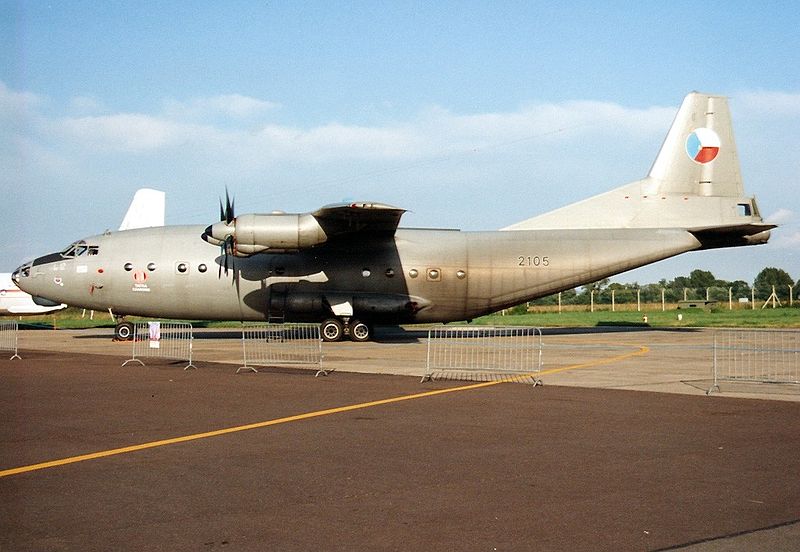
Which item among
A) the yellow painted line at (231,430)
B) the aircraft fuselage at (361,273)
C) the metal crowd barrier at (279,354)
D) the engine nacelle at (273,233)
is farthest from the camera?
the aircraft fuselage at (361,273)

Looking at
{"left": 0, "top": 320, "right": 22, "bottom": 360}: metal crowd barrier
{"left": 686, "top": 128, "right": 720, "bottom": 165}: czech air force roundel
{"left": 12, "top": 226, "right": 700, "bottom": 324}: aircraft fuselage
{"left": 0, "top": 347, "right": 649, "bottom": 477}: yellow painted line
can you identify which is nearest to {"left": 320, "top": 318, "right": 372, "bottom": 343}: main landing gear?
{"left": 12, "top": 226, "right": 700, "bottom": 324}: aircraft fuselage

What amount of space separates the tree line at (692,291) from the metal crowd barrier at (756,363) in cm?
3369

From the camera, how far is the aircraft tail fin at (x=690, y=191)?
3014 cm

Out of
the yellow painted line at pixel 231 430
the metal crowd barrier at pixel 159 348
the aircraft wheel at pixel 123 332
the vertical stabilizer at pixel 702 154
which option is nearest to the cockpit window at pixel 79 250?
the aircraft wheel at pixel 123 332

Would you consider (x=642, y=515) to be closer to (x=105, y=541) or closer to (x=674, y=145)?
(x=105, y=541)

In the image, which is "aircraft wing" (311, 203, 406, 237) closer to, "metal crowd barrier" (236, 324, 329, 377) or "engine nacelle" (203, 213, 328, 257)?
"engine nacelle" (203, 213, 328, 257)

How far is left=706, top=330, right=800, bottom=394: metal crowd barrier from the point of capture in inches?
616

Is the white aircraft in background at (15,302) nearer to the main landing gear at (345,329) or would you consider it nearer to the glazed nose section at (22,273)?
the glazed nose section at (22,273)

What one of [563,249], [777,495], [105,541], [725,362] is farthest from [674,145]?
[105,541]

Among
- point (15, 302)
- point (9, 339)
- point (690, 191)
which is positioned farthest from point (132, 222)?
point (690, 191)

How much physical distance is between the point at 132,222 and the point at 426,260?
28.4m

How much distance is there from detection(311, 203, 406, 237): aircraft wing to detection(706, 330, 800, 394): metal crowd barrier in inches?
444

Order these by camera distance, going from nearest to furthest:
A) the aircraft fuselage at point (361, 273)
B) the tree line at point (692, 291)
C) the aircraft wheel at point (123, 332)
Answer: the aircraft fuselage at point (361, 273) → the aircraft wheel at point (123, 332) → the tree line at point (692, 291)

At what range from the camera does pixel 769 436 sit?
33.0ft
